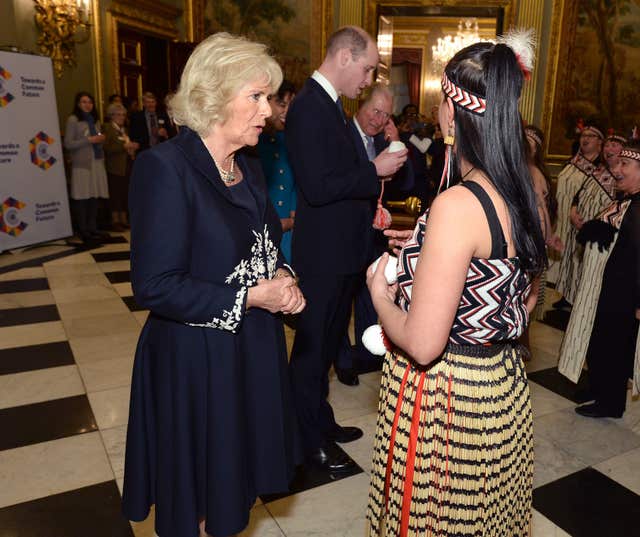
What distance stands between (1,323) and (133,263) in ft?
11.4

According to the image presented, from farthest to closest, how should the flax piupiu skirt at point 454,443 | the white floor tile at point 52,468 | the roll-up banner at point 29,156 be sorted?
1. the roll-up banner at point 29,156
2. the white floor tile at point 52,468
3. the flax piupiu skirt at point 454,443

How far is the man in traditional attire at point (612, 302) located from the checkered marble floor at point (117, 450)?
0.19m

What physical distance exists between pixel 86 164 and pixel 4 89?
127 centimetres

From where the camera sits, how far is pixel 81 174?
6.95 metres

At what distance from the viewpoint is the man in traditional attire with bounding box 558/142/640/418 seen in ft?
9.29

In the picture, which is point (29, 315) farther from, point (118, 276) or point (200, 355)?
point (200, 355)

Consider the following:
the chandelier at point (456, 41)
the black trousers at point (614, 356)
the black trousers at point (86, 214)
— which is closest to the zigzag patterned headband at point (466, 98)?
the black trousers at point (614, 356)

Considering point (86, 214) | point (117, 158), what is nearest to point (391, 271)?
point (86, 214)

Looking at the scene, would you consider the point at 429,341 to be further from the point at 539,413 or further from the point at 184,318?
the point at 539,413

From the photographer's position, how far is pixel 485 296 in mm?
1206

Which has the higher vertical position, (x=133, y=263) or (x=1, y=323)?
(x=133, y=263)

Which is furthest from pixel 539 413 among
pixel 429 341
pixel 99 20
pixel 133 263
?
pixel 99 20

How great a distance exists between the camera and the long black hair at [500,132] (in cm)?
113

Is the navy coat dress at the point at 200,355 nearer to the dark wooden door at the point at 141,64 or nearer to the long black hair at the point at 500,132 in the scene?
the long black hair at the point at 500,132
